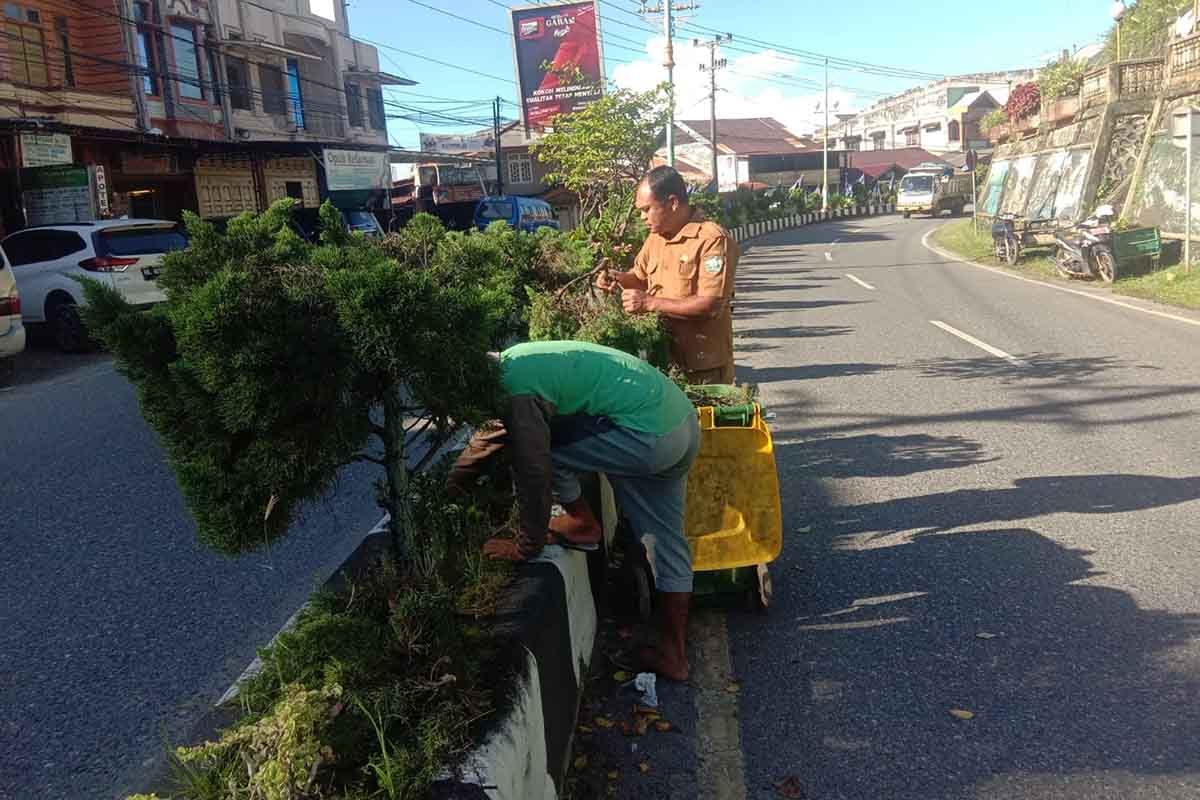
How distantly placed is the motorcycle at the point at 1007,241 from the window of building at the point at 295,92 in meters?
21.7

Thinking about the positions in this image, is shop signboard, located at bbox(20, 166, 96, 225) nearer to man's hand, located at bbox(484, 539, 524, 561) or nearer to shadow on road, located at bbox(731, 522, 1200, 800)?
man's hand, located at bbox(484, 539, 524, 561)

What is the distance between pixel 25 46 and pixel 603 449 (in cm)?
2250

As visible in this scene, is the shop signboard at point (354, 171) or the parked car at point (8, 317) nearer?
the parked car at point (8, 317)

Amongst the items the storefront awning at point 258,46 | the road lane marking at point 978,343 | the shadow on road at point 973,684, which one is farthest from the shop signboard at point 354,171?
the shadow on road at point 973,684

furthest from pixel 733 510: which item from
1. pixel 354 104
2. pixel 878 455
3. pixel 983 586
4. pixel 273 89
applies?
pixel 354 104

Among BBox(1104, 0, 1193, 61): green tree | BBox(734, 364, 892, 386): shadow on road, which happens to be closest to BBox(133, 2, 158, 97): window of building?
BBox(734, 364, 892, 386): shadow on road

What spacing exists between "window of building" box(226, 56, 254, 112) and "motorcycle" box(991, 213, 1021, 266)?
2108 cm

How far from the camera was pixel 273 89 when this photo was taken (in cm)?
3197

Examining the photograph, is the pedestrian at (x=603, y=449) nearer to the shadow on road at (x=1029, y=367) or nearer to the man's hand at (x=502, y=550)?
the man's hand at (x=502, y=550)

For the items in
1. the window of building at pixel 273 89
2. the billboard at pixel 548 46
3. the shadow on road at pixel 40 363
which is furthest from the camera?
the window of building at pixel 273 89

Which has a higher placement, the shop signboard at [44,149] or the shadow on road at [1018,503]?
the shop signboard at [44,149]

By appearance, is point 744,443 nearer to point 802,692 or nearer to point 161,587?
point 802,692

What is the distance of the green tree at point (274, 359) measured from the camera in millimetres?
2373

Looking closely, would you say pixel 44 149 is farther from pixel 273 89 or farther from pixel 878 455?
pixel 878 455
